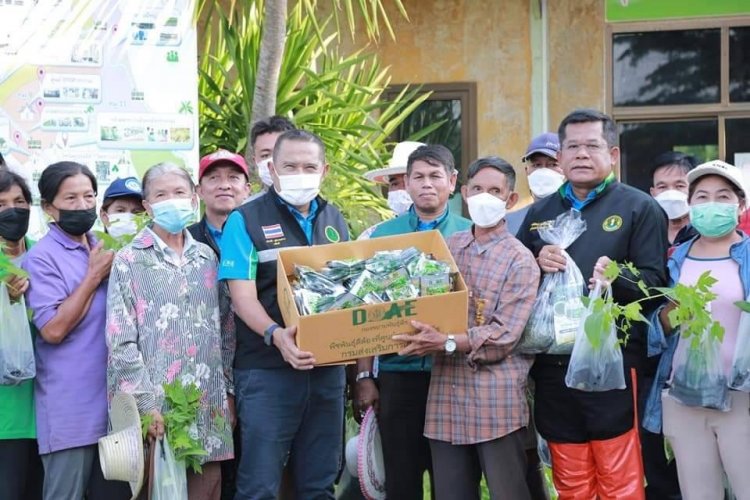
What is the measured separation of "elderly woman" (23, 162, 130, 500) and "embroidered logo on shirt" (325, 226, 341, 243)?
3.20ft

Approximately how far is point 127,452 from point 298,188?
135cm

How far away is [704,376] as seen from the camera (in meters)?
4.53

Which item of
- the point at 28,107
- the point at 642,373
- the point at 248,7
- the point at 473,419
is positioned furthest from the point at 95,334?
the point at 248,7

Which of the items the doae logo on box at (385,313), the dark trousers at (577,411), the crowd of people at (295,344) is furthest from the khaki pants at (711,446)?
the doae logo on box at (385,313)

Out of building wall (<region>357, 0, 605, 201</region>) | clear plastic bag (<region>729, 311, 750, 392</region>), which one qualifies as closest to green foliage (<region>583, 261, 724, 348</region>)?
clear plastic bag (<region>729, 311, 750, 392</region>)

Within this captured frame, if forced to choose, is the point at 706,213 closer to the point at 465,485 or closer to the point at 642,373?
the point at 642,373

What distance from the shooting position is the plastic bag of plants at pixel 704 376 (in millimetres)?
4512

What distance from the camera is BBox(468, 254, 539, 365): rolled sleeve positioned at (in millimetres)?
4652

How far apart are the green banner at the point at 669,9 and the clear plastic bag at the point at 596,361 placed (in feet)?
20.9

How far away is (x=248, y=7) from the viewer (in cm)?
923

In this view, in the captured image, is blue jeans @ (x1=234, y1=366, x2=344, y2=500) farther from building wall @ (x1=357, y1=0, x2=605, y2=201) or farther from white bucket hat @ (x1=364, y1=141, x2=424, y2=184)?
building wall @ (x1=357, y1=0, x2=605, y2=201)

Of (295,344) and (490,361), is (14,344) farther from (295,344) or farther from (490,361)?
(490,361)

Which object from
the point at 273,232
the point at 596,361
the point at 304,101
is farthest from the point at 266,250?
the point at 304,101

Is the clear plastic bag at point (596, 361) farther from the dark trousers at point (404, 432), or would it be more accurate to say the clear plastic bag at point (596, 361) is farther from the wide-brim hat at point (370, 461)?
the wide-brim hat at point (370, 461)
